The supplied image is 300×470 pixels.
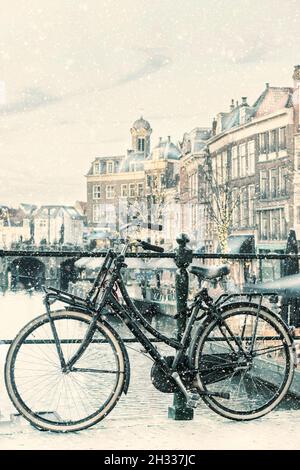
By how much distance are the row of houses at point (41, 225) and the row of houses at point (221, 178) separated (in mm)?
7748

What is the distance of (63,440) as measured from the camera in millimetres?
2764

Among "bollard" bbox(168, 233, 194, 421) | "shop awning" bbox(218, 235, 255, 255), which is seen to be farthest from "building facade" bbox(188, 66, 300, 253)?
"bollard" bbox(168, 233, 194, 421)

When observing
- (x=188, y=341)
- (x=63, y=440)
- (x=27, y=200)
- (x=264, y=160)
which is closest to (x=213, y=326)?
(x=188, y=341)

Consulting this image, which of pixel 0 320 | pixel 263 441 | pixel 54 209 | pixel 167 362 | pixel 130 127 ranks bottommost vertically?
pixel 0 320

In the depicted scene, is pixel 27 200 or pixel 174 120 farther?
pixel 27 200

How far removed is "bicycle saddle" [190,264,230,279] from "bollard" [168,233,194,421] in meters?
0.19

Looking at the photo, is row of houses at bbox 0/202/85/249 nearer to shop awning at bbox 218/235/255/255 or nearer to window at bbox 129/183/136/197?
window at bbox 129/183/136/197

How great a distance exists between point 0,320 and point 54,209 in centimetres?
2639

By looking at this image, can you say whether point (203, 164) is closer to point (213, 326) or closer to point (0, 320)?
point (0, 320)

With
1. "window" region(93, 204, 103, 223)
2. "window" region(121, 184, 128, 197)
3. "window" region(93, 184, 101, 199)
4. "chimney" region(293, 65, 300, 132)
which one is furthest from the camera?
"window" region(121, 184, 128, 197)

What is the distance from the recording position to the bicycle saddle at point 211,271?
297 centimetres

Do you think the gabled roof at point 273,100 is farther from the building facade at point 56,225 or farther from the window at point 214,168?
the building facade at point 56,225

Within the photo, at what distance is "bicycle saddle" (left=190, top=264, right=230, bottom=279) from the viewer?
297 cm

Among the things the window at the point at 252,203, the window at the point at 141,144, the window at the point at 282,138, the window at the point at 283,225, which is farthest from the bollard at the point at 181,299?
the window at the point at 141,144
